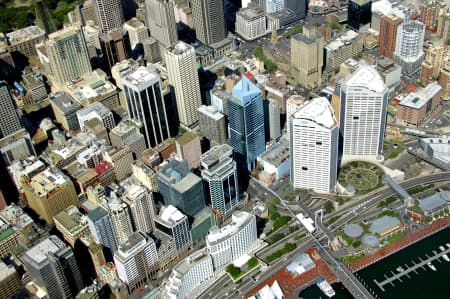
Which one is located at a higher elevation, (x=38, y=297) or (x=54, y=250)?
(x=54, y=250)

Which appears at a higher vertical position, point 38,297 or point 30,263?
point 30,263
